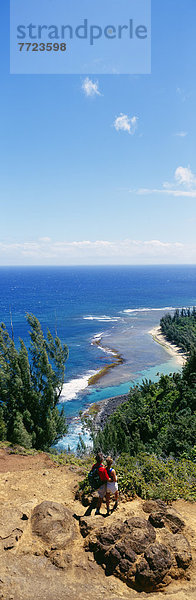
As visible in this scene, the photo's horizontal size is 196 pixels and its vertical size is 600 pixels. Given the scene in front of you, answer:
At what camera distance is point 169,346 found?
68812 millimetres

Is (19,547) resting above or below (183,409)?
above

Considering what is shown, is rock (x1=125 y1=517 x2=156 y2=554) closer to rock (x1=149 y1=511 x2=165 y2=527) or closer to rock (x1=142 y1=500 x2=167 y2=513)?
rock (x1=149 y1=511 x2=165 y2=527)

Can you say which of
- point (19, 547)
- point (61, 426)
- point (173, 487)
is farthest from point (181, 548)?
point (61, 426)

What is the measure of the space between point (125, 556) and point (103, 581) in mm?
680

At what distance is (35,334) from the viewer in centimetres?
2052

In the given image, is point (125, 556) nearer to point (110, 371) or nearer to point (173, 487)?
point (173, 487)

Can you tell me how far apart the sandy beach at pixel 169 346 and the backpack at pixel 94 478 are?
48274 mm

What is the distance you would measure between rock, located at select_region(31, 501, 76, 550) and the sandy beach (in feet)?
163

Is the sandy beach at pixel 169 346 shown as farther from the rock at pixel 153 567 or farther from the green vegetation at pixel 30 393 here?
the rock at pixel 153 567

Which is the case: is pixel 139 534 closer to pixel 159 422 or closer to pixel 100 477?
pixel 100 477

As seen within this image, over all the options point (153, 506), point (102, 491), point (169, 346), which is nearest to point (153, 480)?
point (153, 506)

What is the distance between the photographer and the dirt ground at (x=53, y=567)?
21.9 feet

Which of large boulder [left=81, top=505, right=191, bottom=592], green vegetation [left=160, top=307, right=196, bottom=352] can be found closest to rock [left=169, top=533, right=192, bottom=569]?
large boulder [left=81, top=505, right=191, bottom=592]

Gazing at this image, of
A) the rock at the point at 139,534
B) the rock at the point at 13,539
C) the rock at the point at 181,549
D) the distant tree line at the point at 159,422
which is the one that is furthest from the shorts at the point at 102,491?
the distant tree line at the point at 159,422
